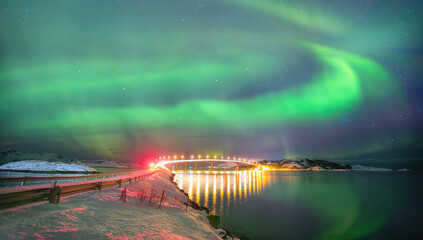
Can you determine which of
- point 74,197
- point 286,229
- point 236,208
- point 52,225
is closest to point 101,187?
point 74,197

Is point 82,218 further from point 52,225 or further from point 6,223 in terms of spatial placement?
point 6,223

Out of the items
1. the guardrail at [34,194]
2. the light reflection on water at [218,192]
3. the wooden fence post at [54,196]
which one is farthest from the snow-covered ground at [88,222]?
the light reflection on water at [218,192]

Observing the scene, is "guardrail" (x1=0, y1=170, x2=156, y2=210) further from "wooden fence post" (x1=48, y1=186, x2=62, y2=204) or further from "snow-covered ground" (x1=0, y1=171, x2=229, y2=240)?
"snow-covered ground" (x1=0, y1=171, x2=229, y2=240)

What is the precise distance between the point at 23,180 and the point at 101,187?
16.4ft

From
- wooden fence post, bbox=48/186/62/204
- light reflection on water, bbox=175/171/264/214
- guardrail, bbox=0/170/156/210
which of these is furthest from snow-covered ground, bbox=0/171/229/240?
light reflection on water, bbox=175/171/264/214

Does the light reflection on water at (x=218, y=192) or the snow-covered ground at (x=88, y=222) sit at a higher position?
the snow-covered ground at (x=88, y=222)

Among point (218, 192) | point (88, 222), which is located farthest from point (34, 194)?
point (218, 192)

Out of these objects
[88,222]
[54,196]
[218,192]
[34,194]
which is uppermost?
[34,194]

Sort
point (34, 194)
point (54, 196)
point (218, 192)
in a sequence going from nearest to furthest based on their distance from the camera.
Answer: point (34, 194)
point (54, 196)
point (218, 192)

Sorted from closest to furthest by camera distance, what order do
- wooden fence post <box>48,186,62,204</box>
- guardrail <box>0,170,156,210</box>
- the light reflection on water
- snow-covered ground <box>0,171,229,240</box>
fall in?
1. snow-covered ground <box>0,171,229,240</box>
2. guardrail <box>0,170,156,210</box>
3. wooden fence post <box>48,186,62,204</box>
4. the light reflection on water

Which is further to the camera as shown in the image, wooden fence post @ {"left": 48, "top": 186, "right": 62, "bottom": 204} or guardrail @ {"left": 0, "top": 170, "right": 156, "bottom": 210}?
wooden fence post @ {"left": 48, "top": 186, "right": 62, "bottom": 204}

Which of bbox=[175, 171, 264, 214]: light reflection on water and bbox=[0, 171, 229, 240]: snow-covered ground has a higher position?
bbox=[0, 171, 229, 240]: snow-covered ground

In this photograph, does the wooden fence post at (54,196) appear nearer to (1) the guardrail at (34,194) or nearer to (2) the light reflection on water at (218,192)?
(1) the guardrail at (34,194)

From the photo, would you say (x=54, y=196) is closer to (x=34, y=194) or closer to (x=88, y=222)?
(x=34, y=194)
